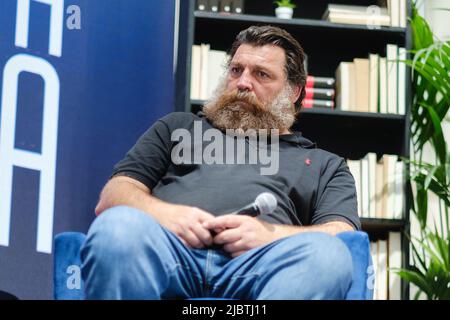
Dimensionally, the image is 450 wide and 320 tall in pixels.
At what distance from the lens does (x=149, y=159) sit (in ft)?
7.50

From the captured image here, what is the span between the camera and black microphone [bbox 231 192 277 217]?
6.56ft

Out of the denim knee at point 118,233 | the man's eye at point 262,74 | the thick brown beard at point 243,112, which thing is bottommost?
the denim knee at point 118,233

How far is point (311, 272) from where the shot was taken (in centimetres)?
174

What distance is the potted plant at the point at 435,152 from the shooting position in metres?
3.28

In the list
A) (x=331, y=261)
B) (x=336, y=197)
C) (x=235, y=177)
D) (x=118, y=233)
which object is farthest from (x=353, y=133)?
(x=118, y=233)

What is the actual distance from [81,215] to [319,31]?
125 cm

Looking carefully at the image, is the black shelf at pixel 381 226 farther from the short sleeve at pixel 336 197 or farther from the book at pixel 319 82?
the short sleeve at pixel 336 197

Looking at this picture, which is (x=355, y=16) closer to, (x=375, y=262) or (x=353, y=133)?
(x=353, y=133)

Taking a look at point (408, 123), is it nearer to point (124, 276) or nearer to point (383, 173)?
point (383, 173)

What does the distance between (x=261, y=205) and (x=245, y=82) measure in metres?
0.67

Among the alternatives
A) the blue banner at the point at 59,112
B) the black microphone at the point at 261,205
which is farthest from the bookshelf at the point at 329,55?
the black microphone at the point at 261,205

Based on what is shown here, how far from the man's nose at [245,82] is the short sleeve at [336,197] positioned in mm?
348
